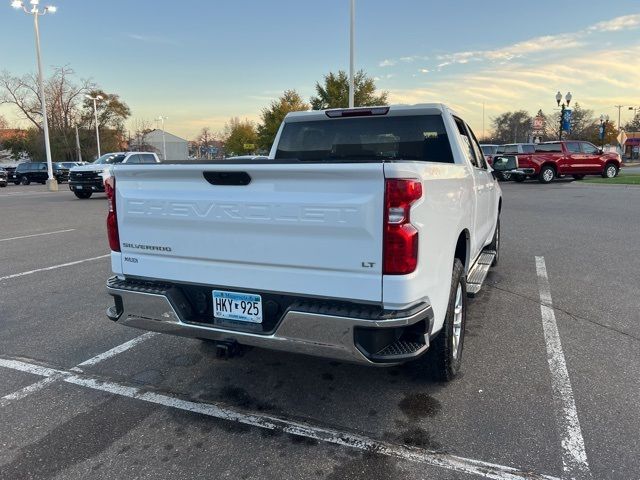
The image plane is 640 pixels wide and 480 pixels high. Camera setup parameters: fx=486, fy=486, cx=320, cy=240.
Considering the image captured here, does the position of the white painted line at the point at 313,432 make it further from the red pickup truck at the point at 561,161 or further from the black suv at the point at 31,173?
the black suv at the point at 31,173

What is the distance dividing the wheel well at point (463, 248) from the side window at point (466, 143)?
100cm

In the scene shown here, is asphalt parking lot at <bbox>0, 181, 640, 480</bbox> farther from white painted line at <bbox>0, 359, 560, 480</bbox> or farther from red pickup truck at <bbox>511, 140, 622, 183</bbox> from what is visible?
red pickup truck at <bbox>511, 140, 622, 183</bbox>

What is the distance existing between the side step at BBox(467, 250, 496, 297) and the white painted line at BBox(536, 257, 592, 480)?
0.77 metres

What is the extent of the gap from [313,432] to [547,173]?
25.6 m

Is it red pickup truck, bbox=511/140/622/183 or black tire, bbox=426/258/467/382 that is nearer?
black tire, bbox=426/258/467/382

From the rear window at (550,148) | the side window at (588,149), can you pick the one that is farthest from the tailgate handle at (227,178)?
the side window at (588,149)

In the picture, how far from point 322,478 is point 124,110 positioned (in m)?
76.2

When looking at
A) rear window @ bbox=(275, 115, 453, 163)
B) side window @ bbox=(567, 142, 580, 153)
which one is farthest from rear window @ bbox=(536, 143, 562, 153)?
rear window @ bbox=(275, 115, 453, 163)

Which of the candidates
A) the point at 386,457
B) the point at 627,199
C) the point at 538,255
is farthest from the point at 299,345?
the point at 627,199

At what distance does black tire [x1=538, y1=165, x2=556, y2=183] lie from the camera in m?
25.1

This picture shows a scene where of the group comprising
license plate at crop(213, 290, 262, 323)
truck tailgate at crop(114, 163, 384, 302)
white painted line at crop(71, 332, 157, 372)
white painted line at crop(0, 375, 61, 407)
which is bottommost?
white painted line at crop(0, 375, 61, 407)

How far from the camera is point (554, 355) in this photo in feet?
13.3

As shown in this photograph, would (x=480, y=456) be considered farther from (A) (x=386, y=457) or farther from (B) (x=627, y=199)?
(B) (x=627, y=199)

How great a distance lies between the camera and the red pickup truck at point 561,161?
2495 centimetres
